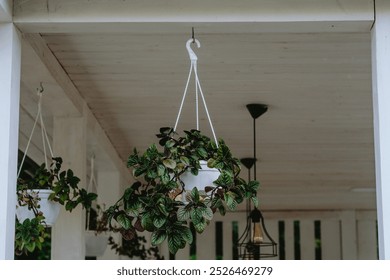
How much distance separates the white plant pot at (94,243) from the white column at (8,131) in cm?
234

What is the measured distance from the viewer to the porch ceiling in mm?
4031

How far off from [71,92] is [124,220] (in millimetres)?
1786

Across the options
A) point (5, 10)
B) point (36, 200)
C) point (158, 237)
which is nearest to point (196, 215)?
point (158, 237)

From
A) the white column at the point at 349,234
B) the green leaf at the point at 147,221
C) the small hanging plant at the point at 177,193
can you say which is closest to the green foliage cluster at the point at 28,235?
the small hanging plant at the point at 177,193

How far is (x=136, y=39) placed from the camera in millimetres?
3996

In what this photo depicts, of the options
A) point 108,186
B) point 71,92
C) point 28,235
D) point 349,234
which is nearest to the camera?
point 28,235

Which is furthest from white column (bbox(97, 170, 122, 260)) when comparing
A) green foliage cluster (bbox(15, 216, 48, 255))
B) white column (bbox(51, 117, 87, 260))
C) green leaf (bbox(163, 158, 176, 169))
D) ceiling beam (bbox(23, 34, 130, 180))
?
green leaf (bbox(163, 158, 176, 169))

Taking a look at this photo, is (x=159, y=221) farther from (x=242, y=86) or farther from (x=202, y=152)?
(x=242, y=86)

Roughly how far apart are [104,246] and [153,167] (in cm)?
272

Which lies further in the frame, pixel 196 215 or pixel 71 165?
pixel 71 165

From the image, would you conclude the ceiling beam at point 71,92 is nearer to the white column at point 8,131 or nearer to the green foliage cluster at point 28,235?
the white column at point 8,131

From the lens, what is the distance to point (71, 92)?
4.59 metres

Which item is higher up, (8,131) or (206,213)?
(8,131)
